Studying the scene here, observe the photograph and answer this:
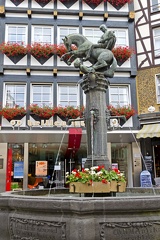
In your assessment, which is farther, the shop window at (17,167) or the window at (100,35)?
the window at (100,35)

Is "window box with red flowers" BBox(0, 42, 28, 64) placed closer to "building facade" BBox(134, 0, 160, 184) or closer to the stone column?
"building facade" BBox(134, 0, 160, 184)

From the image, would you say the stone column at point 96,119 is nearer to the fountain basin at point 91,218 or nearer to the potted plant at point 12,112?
the fountain basin at point 91,218

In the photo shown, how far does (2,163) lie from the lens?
14086mm

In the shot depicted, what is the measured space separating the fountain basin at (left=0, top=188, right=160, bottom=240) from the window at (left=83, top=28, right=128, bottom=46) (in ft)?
42.2

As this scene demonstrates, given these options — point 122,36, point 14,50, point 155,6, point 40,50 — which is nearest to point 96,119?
point 40,50

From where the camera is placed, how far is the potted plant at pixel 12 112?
45.0 ft

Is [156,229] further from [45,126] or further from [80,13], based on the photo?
[80,13]

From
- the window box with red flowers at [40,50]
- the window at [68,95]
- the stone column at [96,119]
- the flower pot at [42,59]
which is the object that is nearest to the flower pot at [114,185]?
the stone column at [96,119]

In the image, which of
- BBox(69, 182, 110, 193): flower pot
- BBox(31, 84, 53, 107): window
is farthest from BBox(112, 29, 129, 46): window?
BBox(69, 182, 110, 193): flower pot

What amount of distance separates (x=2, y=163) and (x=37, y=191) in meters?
7.41

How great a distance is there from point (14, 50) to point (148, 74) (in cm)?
687

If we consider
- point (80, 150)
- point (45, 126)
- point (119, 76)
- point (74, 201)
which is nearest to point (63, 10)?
point (119, 76)

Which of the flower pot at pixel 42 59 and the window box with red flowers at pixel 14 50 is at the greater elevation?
the window box with red flowers at pixel 14 50

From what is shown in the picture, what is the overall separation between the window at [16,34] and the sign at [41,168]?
6243 millimetres
